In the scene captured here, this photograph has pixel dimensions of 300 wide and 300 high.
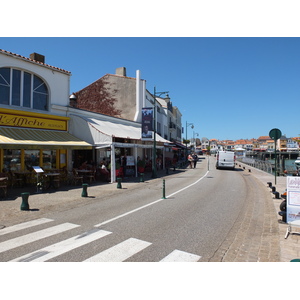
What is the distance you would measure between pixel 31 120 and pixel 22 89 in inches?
77.5

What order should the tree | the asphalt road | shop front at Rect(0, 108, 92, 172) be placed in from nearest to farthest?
the asphalt road → shop front at Rect(0, 108, 92, 172) → the tree

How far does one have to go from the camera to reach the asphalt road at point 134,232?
5.01 meters

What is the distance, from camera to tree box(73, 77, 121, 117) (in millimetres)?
29688

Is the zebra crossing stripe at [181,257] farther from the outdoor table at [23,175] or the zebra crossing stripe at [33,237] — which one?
the outdoor table at [23,175]

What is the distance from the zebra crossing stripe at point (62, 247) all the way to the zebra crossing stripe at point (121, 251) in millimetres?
773

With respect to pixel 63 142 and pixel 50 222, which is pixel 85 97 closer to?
pixel 63 142

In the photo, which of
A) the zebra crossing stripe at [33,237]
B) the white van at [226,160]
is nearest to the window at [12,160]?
the zebra crossing stripe at [33,237]

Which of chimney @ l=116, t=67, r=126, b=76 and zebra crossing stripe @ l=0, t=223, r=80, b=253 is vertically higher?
chimney @ l=116, t=67, r=126, b=76

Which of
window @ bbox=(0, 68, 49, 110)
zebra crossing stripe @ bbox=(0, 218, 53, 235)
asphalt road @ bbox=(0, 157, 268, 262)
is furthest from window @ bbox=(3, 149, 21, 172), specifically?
zebra crossing stripe @ bbox=(0, 218, 53, 235)

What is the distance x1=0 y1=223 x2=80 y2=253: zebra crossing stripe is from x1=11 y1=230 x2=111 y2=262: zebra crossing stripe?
739 millimetres

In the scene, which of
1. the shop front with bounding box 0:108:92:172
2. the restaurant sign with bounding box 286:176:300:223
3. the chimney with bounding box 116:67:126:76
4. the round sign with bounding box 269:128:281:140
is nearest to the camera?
the restaurant sign with bounding box 286:176:300:223

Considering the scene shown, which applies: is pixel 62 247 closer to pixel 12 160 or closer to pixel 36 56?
pixel 12 160

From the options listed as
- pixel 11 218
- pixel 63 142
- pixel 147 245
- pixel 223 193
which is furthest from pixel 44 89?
pixel 147 245

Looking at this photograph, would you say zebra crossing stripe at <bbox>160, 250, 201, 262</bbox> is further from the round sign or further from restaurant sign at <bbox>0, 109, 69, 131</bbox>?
restaurant sign at <bbox>0, 109, 69, 131</bbox>
